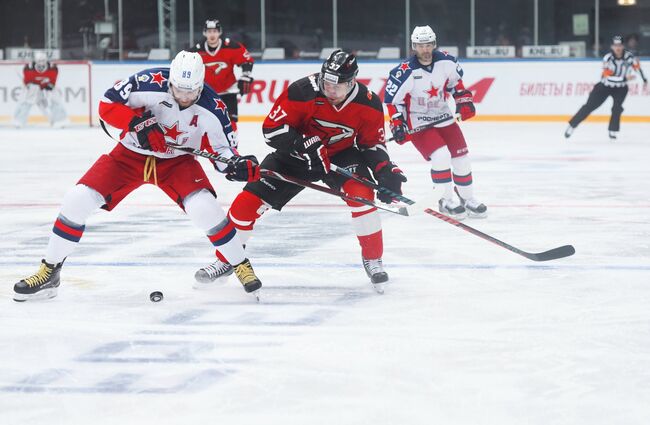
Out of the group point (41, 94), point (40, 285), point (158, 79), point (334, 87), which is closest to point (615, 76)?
point (41, 94)

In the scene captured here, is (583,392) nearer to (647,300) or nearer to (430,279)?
(647,300)

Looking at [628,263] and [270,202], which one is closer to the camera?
[270,202]

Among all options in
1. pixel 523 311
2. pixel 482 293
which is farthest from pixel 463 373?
pixel 482 293

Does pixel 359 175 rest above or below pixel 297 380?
above

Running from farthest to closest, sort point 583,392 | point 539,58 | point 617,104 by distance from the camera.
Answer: point 539,58 < point 617,104 < point 583,392

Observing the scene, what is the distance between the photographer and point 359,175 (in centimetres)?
404

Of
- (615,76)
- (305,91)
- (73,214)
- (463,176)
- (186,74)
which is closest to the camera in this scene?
(186,74)

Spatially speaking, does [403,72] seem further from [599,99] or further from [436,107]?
[599,99]

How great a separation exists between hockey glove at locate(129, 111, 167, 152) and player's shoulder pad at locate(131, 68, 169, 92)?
12 centimetres

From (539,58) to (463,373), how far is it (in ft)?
37.6

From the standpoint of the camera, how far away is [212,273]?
397cm

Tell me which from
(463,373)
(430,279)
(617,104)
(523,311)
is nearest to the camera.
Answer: (463,373)

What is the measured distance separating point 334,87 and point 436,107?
237 centimetres

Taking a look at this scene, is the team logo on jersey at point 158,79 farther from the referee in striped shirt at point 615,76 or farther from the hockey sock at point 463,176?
the referee in striped shirt at point 615,76
